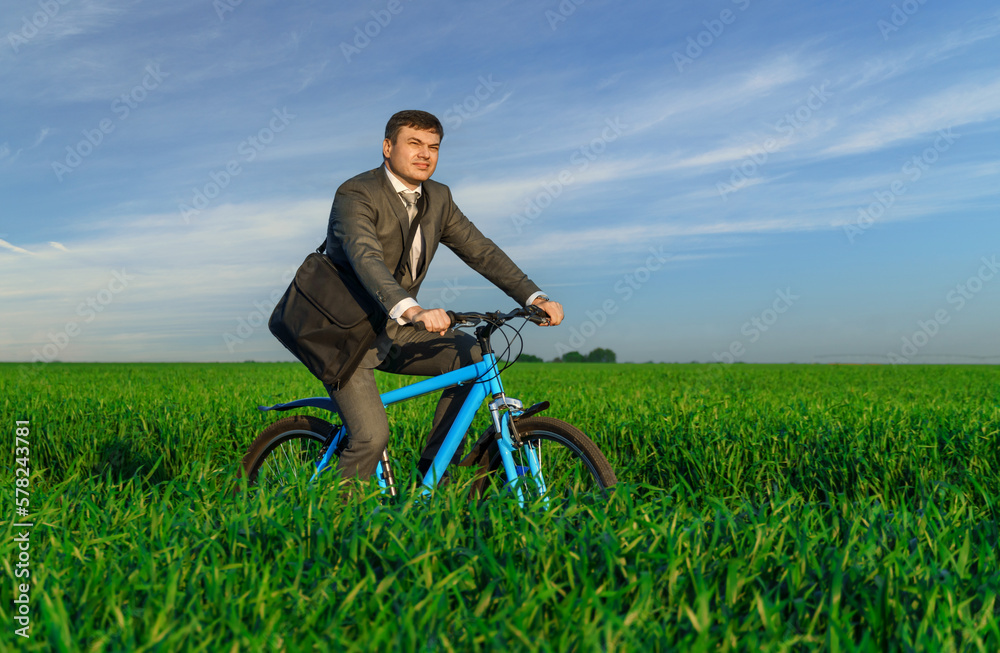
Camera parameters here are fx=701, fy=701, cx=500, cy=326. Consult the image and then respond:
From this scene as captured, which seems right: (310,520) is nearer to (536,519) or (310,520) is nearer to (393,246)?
(536,519)

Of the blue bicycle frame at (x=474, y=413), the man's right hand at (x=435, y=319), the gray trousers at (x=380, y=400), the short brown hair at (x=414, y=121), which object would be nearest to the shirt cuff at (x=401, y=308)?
the man's right hand at (x=435, y=319)

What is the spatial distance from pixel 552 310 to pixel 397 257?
985 millimetres

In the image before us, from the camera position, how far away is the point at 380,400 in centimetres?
425

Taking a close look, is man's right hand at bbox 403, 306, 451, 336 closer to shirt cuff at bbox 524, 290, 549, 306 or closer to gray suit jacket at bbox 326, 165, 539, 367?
gray suit jacket at bbox 326, 165, 539, 367

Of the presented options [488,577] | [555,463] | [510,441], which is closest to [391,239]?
[510,441]

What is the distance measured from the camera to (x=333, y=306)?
3982 mm

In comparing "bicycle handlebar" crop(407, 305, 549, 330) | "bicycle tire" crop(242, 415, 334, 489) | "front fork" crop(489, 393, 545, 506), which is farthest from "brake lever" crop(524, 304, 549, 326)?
"bicycle tire" crop(242, 415, 334, 489)

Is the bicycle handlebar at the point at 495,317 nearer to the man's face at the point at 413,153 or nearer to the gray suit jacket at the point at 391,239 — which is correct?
the gray suit jacket at the point at 391,239

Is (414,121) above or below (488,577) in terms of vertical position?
above

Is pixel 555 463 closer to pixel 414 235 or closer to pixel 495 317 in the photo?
pixel 495 317

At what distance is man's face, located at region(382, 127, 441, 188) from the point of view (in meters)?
4.04

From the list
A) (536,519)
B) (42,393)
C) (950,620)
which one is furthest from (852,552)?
(42,393)

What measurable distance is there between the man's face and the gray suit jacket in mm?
127

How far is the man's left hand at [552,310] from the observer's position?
4059mm
